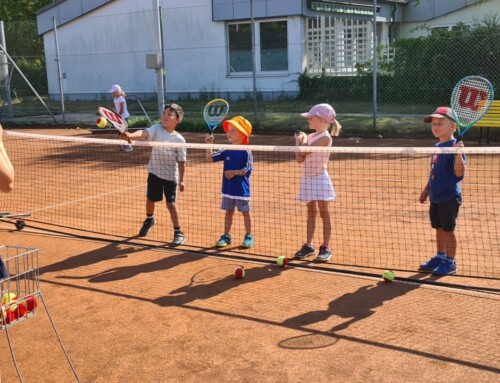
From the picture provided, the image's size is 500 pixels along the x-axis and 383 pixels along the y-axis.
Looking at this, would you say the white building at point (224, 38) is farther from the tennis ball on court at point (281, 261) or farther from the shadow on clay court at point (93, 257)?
the tennis ball on court at point (281, 261)

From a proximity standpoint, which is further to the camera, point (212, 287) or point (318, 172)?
point (318, 172)

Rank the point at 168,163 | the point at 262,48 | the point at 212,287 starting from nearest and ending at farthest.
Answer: the point at 212,287 → the point at 168,163 → the point at 262,48

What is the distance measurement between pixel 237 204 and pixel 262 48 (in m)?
17.4

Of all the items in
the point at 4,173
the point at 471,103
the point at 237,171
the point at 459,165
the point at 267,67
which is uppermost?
the point at 267,67

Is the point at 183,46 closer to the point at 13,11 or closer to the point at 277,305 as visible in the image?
the point at 13,11

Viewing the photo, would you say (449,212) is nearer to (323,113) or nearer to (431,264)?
(431,264)

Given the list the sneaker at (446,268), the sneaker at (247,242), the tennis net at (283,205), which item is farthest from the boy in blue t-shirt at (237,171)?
the sneaker at (446,268)

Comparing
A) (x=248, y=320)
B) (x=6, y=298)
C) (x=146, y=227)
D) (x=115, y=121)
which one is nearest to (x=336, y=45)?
(x=146, y=227)

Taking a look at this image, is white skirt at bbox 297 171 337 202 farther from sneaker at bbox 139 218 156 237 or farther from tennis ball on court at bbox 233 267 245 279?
sneaker at bbox 139 218 156 237

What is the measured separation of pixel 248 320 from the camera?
16.3ft

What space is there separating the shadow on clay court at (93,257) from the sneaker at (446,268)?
10.5 ft

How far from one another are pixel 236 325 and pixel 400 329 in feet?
4.06

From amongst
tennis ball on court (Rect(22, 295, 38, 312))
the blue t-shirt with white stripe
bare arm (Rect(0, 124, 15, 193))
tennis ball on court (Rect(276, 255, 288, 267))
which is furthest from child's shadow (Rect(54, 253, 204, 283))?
bare arm (Rect(0, 124, 15, 193))

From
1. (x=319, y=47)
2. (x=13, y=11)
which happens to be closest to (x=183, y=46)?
(x=319, y=47)
